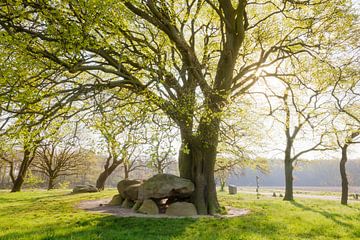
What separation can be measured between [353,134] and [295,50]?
37.2ft

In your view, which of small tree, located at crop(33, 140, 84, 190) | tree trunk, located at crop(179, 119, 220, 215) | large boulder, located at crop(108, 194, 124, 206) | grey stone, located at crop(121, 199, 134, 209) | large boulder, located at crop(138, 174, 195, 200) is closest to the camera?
tree trunk, located at crop(179, 119, 220, 215)

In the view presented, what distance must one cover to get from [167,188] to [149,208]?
140 centimetres

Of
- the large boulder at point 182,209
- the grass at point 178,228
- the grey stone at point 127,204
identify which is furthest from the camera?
the grey stone at point 127,204

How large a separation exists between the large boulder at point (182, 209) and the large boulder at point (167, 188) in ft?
2.30

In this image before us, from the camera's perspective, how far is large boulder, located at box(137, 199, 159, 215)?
53.1 feet

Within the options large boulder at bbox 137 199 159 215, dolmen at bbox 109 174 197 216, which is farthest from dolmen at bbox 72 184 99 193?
large boulder at bbox 137 199 159 215

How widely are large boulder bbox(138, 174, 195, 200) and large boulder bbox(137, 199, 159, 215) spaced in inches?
14.7

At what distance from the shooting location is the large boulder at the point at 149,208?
638 inches

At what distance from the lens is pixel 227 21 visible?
50.0 feet

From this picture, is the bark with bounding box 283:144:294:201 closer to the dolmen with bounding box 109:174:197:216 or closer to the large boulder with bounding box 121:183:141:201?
the dolmen with bounding box 109:174:197:216

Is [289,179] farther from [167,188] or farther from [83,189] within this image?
[83,189]

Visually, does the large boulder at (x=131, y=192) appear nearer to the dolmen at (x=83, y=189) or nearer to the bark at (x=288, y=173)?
the dolmen at (x=83, y=189)

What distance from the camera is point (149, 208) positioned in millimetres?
16344

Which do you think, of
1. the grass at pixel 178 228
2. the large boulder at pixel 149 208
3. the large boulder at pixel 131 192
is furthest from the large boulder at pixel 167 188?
the grass at pixel 178 228
